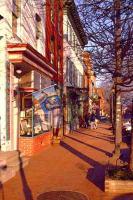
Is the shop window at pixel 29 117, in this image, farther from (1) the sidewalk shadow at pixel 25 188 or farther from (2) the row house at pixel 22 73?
(1) the sidewalk shadow at pixel 25 188

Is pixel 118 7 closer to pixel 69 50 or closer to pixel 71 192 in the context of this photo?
pixel 71 192

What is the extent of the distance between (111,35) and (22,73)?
6561mm

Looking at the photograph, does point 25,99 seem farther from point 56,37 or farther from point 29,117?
point 56,37

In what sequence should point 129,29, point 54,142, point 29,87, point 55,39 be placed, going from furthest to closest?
point 55,39 → point 54,142 → point 29,87 → point 129,29

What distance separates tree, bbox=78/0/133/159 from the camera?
10.2 m

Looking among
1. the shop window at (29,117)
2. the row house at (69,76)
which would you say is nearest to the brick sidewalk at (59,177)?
the shop window at (29,117)

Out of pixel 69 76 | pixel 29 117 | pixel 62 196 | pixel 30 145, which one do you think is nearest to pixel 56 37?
pixel 69 76

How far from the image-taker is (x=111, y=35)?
1238cm

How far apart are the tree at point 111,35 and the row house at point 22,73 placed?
149 centimetres

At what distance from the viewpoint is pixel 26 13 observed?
60.1 feet

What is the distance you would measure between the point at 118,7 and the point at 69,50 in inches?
959

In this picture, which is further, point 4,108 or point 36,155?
point 36,155

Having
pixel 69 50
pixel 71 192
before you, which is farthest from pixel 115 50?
pixel 69 50

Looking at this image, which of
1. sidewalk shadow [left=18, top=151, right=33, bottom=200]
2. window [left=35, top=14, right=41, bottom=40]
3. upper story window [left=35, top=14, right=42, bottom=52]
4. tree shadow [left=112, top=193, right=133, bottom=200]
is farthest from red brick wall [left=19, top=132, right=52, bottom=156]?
tree shadow [left=112, top=193, right=133, bottom=200]
